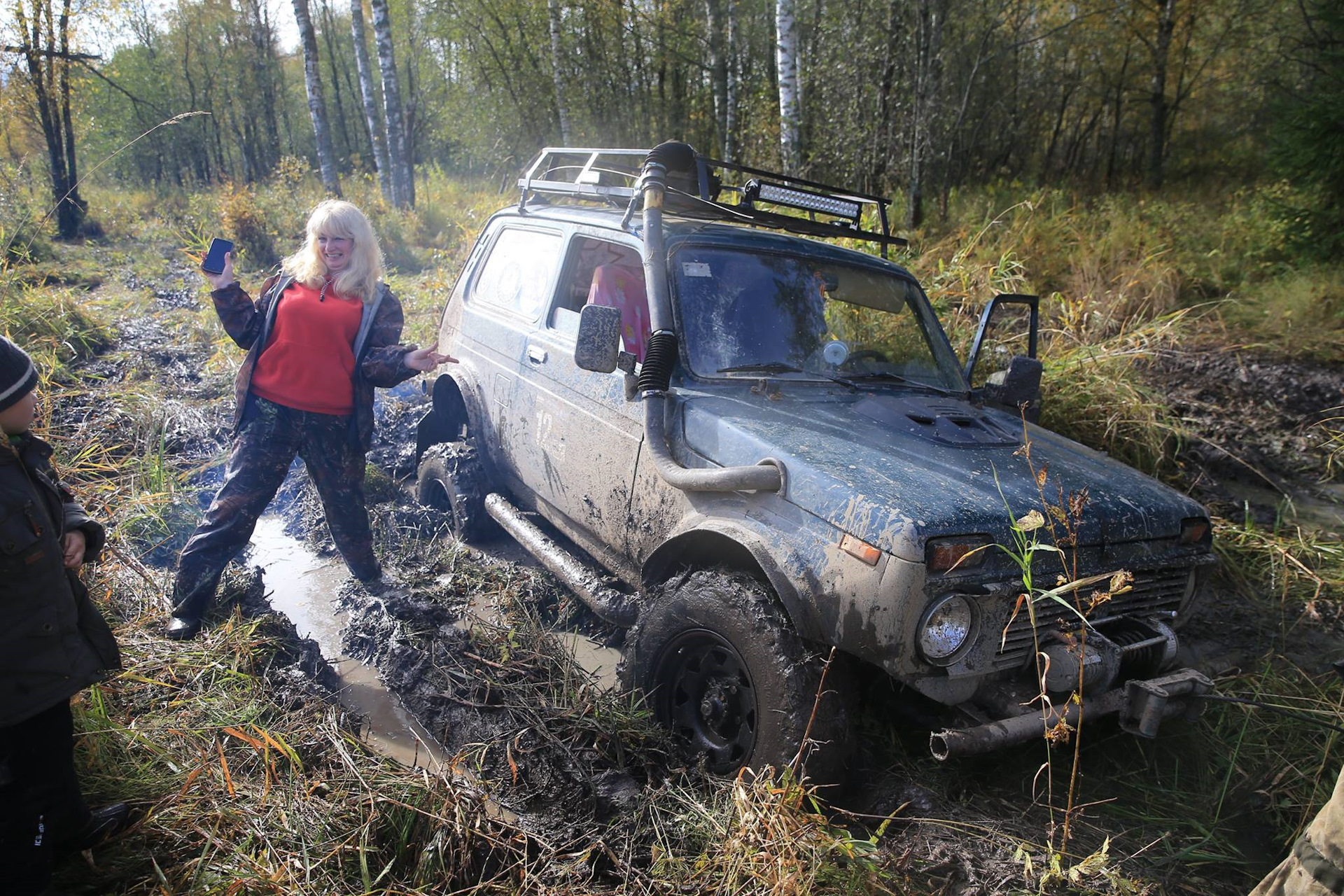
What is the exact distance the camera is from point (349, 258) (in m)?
3.60

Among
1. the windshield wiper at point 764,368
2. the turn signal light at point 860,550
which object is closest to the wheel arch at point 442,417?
the windshield wiper at point 764,368

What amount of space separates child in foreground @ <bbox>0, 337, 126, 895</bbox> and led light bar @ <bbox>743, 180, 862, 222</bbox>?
8.88 feet

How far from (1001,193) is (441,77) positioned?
31.0 m

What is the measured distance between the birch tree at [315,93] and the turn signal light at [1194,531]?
1685cm

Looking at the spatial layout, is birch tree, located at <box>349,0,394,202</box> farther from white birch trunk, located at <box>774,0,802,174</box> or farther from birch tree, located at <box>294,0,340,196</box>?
white birch trunk, located at <box>774,0,802,174</box>

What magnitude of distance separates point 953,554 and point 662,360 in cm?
130

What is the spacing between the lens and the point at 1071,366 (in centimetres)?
547

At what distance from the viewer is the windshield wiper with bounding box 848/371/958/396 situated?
342cm

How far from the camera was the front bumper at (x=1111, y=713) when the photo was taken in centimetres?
216

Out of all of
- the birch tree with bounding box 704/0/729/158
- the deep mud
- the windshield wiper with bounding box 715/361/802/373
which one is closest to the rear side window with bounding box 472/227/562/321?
the windshield wiper with bounding box 715/361/802/373

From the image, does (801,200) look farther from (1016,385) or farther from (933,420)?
(1016,385)

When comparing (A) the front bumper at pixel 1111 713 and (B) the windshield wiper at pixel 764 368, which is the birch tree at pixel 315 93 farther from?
(A) the front bumper at pixel 1111 713

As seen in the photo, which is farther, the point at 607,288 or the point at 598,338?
the point at 607,288

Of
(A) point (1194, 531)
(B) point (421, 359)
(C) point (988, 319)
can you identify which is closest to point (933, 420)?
(A) point (1194, 531)
